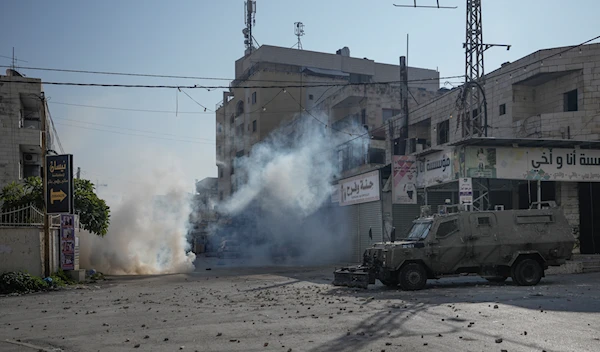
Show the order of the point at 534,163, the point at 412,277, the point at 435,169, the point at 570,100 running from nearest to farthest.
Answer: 1. the point at 412,277
2. the point at 534,163
3. the point at 435,169
4. the point at 570,100

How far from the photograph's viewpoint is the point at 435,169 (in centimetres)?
2444

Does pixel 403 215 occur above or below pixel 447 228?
above

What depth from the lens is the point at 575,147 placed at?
23266mm

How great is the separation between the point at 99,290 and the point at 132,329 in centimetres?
1013

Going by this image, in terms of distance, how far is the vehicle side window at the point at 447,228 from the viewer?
54.5ft

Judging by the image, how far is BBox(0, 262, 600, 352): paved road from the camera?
8422 mm

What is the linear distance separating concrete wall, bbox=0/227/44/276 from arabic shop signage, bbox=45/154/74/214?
3.47ft

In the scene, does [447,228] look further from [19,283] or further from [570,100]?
[570,100]

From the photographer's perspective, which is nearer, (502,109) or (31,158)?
(502,109)

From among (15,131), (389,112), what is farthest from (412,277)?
(389,112)

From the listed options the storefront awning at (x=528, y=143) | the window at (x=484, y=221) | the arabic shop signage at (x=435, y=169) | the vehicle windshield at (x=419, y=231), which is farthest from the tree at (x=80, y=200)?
the window at (x=484, y=221)

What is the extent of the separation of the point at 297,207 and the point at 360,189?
10.7 metres

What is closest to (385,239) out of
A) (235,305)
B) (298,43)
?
(235,305)

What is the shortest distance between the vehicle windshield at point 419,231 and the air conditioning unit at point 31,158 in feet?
91.4
